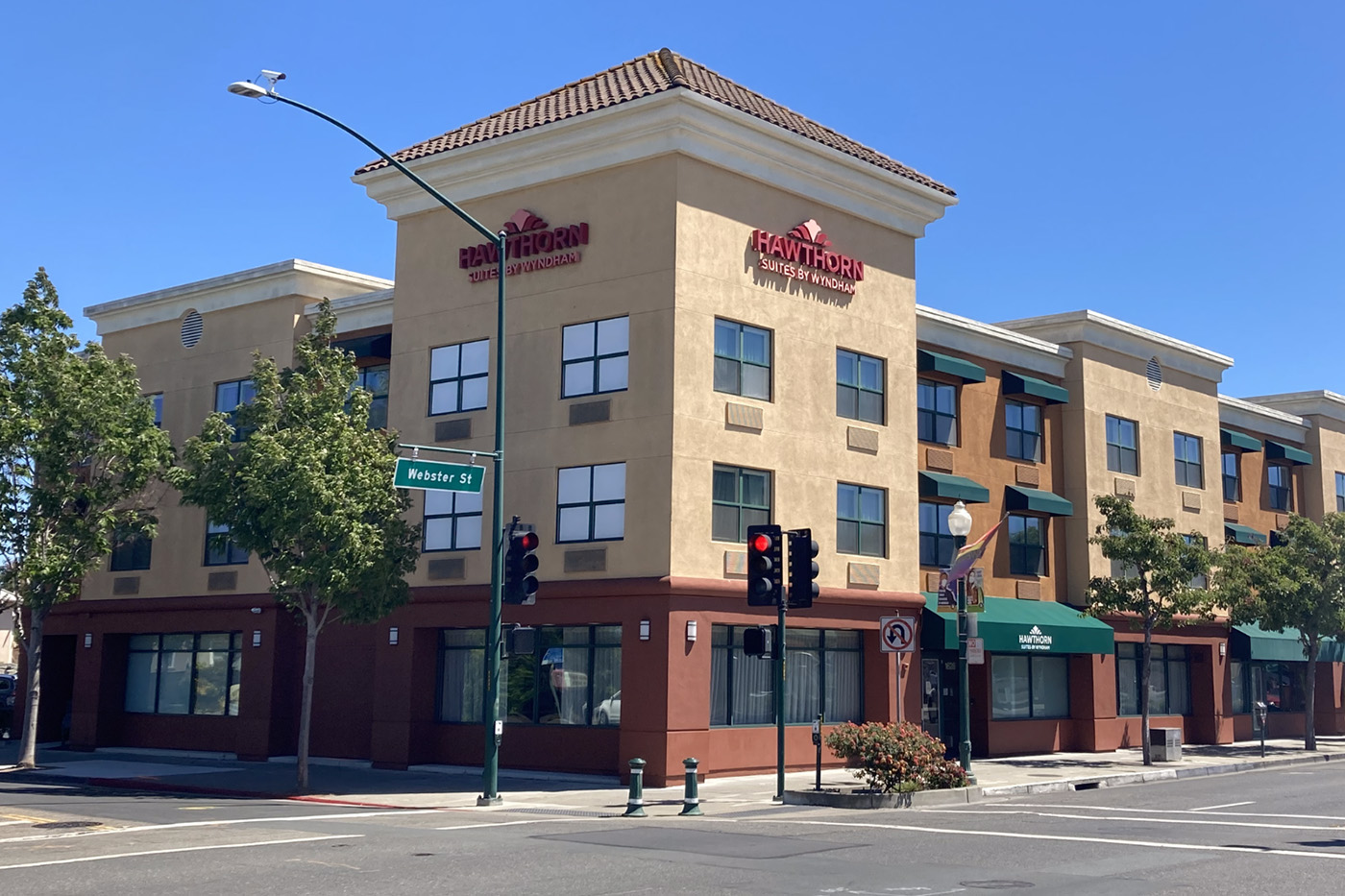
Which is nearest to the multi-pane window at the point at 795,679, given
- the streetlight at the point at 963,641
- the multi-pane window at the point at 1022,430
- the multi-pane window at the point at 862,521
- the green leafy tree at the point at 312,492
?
the multi-pane window at the point at 862,521

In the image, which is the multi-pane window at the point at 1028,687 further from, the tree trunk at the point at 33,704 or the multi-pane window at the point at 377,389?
the tree trunk at the point at 33,704

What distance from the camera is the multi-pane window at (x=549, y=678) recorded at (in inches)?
1105

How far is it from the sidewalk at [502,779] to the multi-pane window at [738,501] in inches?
198

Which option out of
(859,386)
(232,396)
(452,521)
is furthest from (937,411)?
(232,396)

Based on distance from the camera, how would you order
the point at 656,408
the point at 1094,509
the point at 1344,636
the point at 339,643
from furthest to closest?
the point at 1344,636 → the point at 1094,509 → the point at 339,643 → the point at 656,408

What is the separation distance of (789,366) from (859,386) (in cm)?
250

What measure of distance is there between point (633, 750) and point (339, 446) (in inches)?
323

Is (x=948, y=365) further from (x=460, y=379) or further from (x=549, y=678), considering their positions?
(x=549, y=678)

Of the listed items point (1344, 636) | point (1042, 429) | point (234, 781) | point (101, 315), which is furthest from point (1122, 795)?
point (101, 315)

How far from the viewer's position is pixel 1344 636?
1673 inches

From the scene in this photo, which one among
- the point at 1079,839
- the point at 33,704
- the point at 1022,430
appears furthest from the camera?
the point at 1022,430

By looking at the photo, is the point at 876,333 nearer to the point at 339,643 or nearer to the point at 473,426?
the point at 473,426

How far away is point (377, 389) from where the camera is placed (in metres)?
33.6

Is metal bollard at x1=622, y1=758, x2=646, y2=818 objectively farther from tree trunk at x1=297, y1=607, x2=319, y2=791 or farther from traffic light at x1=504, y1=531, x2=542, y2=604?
tree trunk at x1=297, y1=607, x2=319, y2=791
